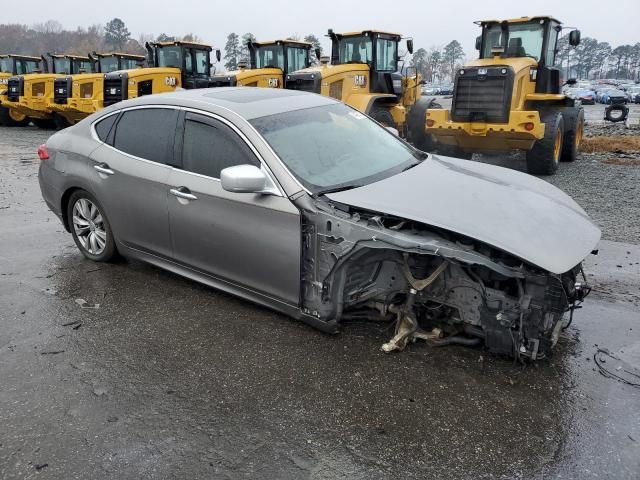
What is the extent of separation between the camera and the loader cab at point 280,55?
49.2ft

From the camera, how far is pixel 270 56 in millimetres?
15117

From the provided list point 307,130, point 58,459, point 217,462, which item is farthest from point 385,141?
point 58,459

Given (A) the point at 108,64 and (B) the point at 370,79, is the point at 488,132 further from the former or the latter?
(A) the point at 108,64

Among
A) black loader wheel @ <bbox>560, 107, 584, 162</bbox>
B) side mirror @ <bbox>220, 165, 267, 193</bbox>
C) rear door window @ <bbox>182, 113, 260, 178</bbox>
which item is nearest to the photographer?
side mirror @ <bbox>220, 165, 267, 193</bbox>

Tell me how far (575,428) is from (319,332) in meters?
1.68

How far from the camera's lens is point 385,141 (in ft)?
14.4

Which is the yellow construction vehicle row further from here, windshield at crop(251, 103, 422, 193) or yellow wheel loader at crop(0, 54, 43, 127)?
windshield at crop(251, 103, 422, 193)

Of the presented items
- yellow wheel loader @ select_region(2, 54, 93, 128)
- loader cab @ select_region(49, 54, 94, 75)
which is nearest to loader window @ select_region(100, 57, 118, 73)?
yellow wheel loader @ select_region(2, 54, 93, 128)

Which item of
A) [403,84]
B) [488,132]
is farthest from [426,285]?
[403,84]

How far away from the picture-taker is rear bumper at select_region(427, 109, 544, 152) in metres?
9.30

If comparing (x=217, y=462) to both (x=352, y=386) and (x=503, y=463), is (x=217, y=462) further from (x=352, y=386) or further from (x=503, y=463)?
(x=503, y=463)

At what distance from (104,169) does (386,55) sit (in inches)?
389

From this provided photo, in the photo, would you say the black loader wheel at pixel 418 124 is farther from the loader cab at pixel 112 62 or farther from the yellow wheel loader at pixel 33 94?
the yellow wheel loader at pixel 33 94

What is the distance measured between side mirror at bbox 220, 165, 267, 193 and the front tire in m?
1.83
